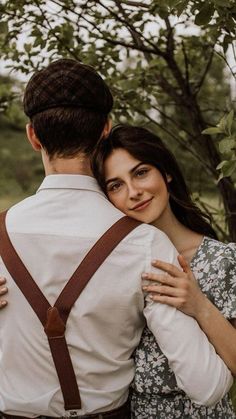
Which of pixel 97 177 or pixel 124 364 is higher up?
pixel 97 177

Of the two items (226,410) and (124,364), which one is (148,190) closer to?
(124,364)

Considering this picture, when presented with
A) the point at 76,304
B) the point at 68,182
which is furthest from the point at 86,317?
the point at 68,182

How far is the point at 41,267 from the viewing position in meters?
1.85

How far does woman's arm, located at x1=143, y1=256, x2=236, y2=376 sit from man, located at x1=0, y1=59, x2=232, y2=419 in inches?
1.2

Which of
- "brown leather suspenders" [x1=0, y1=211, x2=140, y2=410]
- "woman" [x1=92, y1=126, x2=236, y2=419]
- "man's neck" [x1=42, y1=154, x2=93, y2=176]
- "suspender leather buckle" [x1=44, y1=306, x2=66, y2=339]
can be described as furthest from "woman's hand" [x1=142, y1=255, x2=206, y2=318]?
"man's neck" [x1=42, y1=154, x2=93, y2=176]

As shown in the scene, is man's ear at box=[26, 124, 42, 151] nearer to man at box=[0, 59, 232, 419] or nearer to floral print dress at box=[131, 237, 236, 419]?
man at box=[0, 59, 232, 419]

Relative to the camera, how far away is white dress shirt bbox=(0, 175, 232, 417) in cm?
183

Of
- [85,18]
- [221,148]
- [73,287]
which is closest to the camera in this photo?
[73,287]

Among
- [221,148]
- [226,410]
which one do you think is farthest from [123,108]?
[226,410]

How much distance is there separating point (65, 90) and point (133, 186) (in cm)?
38

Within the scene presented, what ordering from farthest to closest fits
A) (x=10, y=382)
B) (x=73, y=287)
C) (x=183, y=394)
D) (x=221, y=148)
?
1. (x=221, y=148)
2. (x=183, y=394)
3. (x=10, y=382)
4. (x=73, y=287)

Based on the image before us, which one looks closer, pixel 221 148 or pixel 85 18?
pixel 221 148

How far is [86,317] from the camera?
6.01 feet

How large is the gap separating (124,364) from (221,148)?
749 millimetres
